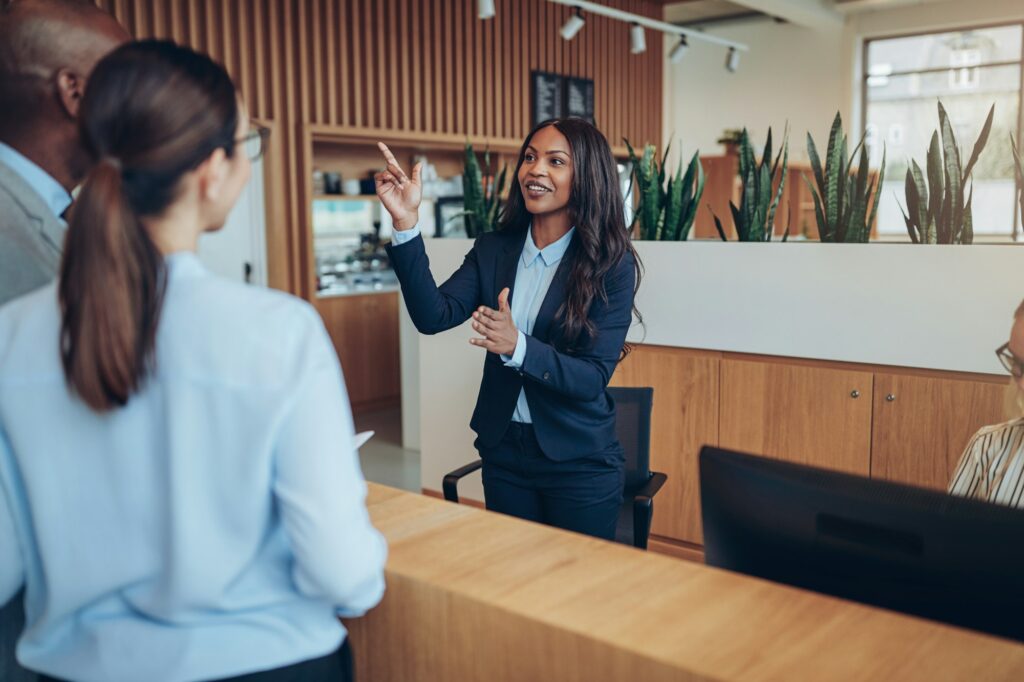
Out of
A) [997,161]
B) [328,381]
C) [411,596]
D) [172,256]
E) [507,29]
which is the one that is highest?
[507,29]

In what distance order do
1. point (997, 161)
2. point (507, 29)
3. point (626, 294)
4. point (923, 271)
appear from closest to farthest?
point (626, 294), point (923, 271), point (507, 29), point (997, 161)

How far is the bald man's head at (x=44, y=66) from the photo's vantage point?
52.9 inches

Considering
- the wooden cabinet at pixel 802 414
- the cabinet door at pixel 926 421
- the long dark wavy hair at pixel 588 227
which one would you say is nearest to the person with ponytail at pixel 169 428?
the long dark wavy hair at pixel 588 227

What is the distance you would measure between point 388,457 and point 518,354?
12.4 feet

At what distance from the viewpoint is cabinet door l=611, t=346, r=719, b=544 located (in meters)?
3.71

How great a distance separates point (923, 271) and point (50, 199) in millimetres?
2798

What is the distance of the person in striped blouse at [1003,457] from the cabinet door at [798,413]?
1.42 m

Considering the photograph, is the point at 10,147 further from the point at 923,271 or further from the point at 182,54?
the point at 923,271

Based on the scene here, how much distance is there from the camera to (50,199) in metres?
1.38

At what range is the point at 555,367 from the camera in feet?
6.70

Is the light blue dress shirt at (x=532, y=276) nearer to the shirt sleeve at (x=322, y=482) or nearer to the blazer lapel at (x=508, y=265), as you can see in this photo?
the blazer lapel at (x=508, y=265)

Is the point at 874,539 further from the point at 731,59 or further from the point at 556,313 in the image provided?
the point at 731,59

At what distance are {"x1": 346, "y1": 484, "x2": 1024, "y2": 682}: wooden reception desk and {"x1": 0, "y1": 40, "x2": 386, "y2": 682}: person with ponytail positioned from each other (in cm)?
26

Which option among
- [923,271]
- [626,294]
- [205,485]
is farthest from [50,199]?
A: [923,271]
